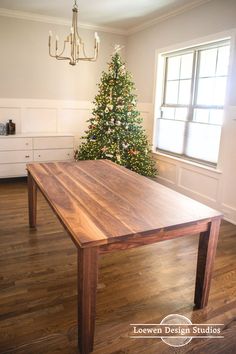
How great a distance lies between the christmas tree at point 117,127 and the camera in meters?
4.23

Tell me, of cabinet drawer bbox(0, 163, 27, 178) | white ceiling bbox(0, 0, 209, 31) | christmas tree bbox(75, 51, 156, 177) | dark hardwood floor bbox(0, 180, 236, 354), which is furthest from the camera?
cabinet drawer bbox(0, 163, 27, 178)

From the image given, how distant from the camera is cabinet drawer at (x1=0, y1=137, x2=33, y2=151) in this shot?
4461 millimetres

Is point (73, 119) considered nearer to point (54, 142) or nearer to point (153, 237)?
point (54, 142)

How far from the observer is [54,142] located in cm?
481

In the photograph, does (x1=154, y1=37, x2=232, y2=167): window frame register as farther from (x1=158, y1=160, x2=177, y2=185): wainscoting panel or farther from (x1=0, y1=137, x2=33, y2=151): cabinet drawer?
(x1=0, y1=137, x2=33, y2=151): cabinet drawer

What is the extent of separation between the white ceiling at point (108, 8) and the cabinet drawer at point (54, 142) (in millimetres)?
1963

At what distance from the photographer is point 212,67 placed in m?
3.73

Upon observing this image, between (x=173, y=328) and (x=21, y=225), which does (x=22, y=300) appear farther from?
(x=21, y=225)

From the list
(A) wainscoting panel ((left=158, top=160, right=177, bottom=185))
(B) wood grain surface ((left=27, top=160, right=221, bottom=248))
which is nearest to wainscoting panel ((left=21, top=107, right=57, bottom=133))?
(A) wainscoting panel ((left=158, top=160, right=177, bottom=185))

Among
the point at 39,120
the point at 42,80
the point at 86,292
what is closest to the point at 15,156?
the point at 39,120

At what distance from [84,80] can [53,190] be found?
373 cm

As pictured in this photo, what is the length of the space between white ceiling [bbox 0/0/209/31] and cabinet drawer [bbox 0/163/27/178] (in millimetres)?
2393

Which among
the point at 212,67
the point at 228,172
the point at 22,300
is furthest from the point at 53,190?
the point at 212,67

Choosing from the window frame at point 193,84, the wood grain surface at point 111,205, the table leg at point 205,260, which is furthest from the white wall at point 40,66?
the table leg at point 205,260
